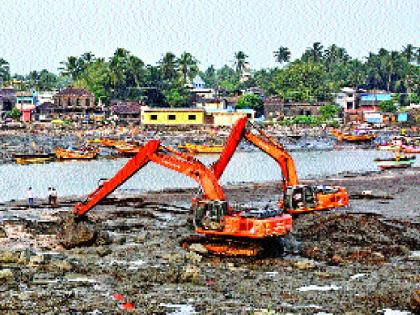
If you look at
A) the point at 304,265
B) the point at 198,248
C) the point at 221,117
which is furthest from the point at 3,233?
the point at 221,117

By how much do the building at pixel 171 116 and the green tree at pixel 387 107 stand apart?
33580mm

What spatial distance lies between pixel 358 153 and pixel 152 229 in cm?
5655

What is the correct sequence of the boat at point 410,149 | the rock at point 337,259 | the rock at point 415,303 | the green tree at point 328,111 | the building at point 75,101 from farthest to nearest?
the green tree at point 328,111, the building at point 75,101, the boat at point 410,149, the rock at point 337,259, the rock at point 415,303

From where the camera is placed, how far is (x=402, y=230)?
29.7 m

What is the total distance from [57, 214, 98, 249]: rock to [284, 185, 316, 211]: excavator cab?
7.54 meters

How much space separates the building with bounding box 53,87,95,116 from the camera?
374ft

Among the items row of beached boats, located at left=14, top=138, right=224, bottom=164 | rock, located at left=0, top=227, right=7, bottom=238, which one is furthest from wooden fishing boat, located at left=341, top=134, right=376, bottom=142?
rock, located at left=0, top=227, right=7, bottom=238

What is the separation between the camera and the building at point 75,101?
11412 centimetres

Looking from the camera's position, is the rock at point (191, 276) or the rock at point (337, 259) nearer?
the rock at point (191, 276)

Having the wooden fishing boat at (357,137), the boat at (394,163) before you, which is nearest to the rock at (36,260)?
the boat at (394,163)

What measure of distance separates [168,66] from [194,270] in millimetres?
108343

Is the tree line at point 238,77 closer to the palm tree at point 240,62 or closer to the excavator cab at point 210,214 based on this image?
the palm tree at point 240,62

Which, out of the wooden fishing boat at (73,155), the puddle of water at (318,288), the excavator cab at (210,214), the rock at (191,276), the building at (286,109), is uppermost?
the building at (286,109)

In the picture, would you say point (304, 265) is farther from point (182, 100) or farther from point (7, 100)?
point (7, 100)
